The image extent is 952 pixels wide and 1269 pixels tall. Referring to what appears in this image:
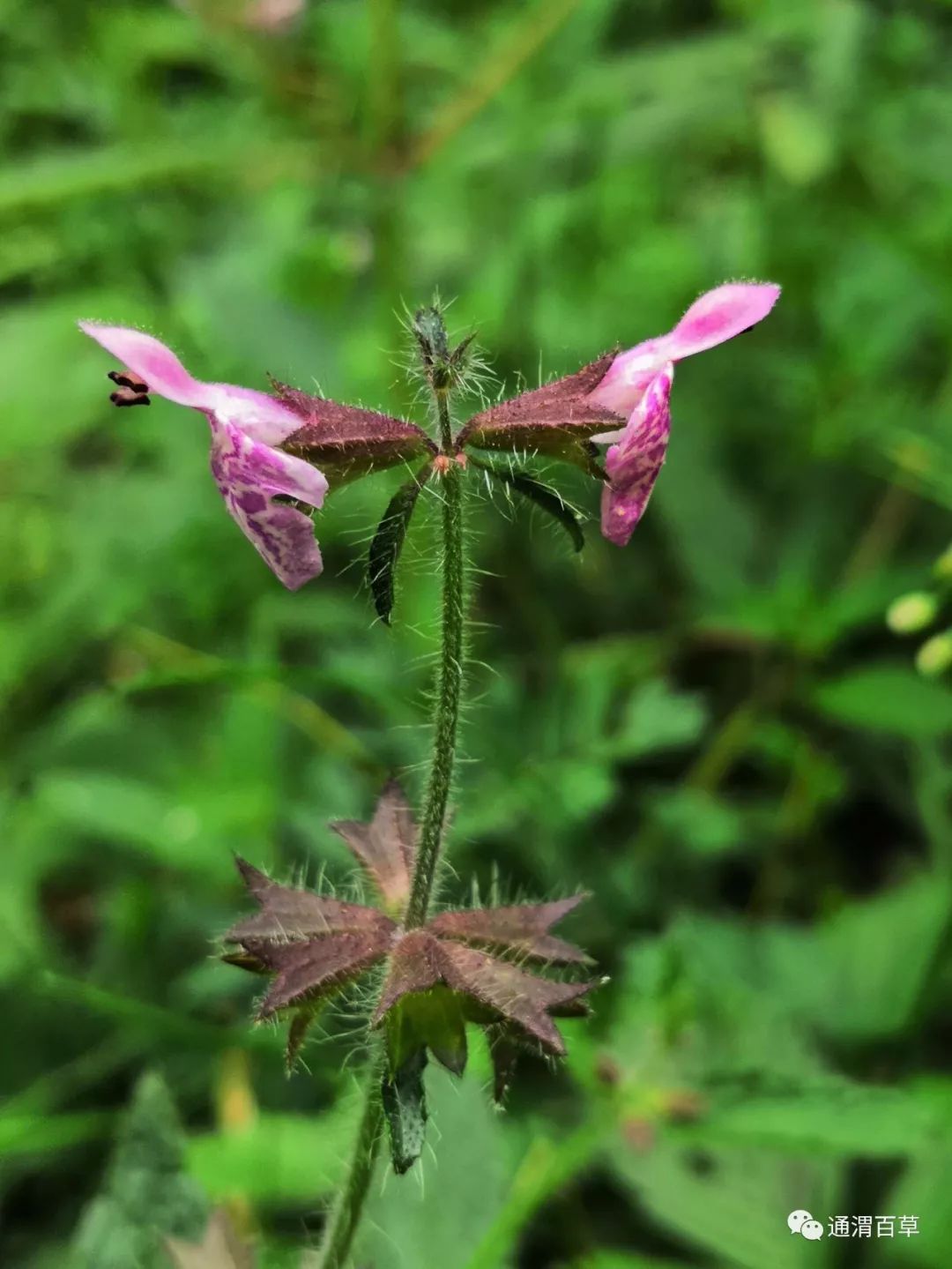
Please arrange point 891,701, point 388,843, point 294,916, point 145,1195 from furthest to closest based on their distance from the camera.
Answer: point 891,701, point 145,1195, point 388,843, point 294,916

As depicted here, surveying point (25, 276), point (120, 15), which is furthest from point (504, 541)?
point (120, 15)

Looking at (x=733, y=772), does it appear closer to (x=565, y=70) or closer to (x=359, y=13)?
(x=565, y=70)

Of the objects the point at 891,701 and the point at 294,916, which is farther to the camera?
the point at 891,701

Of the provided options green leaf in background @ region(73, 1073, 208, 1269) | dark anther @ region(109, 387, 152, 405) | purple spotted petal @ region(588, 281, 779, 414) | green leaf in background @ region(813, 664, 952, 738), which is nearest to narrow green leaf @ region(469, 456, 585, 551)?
purple spotted petal @ region(588, 281, 779, 414)

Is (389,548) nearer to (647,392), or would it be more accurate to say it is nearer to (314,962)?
(647,392)

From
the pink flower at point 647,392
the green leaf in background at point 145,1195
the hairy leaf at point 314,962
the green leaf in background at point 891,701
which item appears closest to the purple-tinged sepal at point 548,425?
the pink flower at point 647,392

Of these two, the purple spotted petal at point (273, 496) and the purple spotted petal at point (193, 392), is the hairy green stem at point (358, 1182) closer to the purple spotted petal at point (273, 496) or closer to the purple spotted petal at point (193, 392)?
the purple spotted petal at point (273, 496)

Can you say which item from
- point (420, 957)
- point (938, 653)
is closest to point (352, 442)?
point (420, 957)

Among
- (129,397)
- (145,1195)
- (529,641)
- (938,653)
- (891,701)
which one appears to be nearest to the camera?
(129,397)
